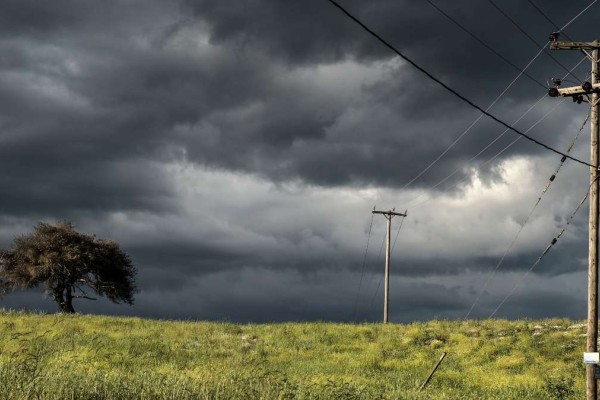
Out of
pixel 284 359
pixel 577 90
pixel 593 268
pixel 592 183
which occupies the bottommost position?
pixel 284 359

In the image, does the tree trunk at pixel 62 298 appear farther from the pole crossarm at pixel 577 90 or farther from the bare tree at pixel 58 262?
the pole crossarm at pixel 577 90

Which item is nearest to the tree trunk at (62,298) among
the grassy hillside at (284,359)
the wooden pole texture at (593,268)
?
the grassy hillside at (284,359)

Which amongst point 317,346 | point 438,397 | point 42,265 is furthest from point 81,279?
point 438,397

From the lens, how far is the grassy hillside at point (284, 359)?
51.1 ft

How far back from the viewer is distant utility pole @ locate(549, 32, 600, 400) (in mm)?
24094

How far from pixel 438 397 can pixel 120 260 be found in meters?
45.7

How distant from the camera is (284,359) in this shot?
99.0 feet

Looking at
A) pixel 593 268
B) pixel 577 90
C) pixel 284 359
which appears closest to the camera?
pixel 593 268

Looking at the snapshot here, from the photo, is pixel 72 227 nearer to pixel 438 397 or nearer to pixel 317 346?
pixel 317 346

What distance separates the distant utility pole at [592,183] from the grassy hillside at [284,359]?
1845mm

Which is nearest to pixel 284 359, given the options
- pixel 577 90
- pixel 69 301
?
pixel 577 90

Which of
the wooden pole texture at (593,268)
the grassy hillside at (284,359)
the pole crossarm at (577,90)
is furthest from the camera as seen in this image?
the pole crossarm at (577,90)

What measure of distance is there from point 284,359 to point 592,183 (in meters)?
15.0

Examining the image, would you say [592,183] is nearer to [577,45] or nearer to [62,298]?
[577,45]
